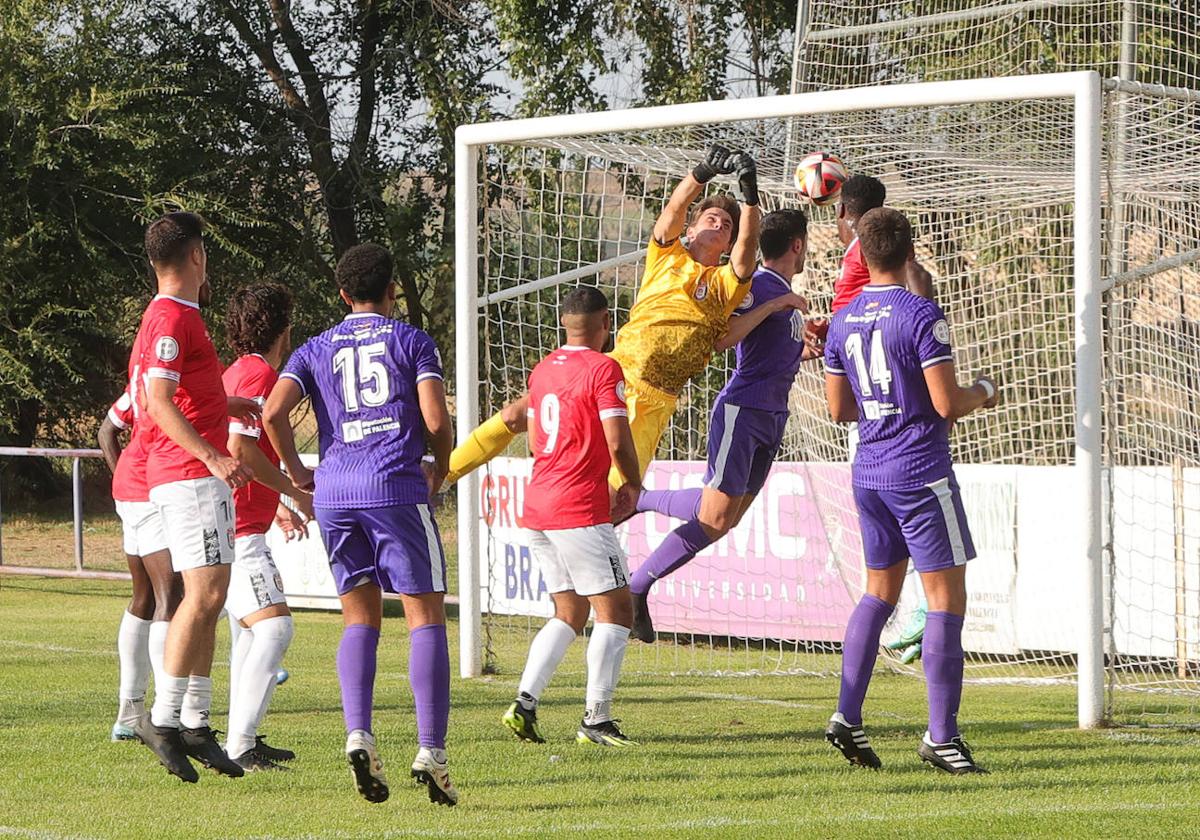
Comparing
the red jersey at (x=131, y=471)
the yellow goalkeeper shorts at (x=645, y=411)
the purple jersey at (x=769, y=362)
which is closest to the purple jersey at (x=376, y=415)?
the red jersey at (x=131, y=471)

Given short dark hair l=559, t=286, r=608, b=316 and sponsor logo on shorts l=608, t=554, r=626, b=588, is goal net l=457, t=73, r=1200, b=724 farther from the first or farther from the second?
sponsor logo on shorts l=608, t=554, r=626, b=588

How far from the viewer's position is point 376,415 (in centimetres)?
595

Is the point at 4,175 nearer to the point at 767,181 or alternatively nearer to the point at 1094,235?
the point at 767,181

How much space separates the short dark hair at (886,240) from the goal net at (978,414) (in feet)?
4.73

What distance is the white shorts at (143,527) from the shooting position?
6852 millimetres

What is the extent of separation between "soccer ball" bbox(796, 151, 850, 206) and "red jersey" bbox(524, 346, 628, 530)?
187cm

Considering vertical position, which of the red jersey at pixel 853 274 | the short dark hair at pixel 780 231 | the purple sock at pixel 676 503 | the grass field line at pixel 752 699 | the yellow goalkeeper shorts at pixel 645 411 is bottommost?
the grass field line at pixel 752 699

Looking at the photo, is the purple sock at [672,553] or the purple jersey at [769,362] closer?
the purple jersey at [769,362]

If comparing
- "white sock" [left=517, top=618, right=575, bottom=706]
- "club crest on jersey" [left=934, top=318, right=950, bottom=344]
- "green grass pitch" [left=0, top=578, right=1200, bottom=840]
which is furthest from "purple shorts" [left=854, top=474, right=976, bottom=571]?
"white sock" [left=517, top=618, right=575, bottom=706]

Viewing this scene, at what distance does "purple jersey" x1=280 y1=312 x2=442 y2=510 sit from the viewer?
592 centimetres

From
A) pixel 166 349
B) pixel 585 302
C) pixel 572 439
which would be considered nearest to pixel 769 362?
pixel 585 302

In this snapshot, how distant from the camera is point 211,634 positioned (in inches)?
260

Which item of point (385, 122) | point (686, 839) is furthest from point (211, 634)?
point (385, 122)

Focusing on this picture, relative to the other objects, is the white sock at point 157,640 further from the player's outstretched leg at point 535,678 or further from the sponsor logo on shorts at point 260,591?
the player's outstretched leg at point 535,678
